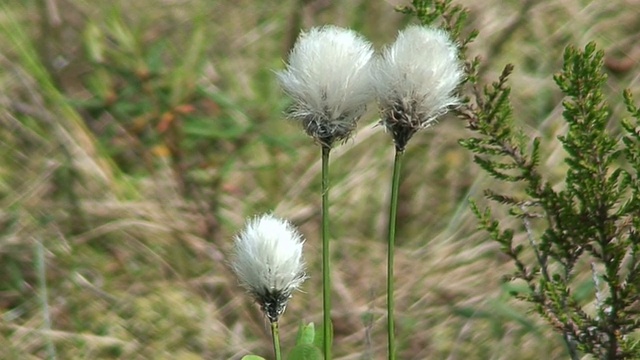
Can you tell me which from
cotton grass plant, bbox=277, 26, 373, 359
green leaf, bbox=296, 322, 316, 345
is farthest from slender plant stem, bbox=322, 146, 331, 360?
green leaf, bbox=296, 322, 316, 345

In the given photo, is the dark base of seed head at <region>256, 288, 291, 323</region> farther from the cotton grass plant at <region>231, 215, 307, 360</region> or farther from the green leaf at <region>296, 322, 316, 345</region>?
the green leaf at <region>296, 322, 316, 345</region>

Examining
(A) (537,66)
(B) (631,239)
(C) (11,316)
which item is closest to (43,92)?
(C) (11,316)

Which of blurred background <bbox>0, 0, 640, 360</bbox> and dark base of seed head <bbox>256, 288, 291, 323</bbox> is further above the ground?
blurred background <bbox>0, 0, 640, 360</bbox>

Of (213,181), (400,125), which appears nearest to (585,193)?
(400,125)

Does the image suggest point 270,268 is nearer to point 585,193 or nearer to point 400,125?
point 400,125

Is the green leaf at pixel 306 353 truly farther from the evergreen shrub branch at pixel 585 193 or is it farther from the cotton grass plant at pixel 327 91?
the evergreen shrub branch at pixel 585 193

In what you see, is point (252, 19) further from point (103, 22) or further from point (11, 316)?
point (11, 316)
